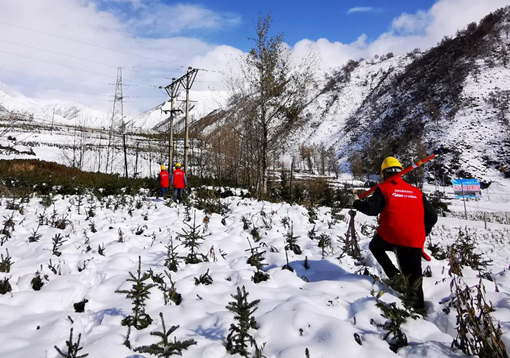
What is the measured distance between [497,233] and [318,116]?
362ft

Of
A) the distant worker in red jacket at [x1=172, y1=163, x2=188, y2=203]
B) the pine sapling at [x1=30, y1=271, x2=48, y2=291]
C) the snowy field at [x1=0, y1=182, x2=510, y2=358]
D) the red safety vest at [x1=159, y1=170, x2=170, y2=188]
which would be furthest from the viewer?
the red safety vest at [x1=159, y1=170, x2=170, y2=188]

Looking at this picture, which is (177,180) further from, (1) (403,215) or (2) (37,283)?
(1) (403,215)

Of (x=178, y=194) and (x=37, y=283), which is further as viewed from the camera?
(x=178, y=194)

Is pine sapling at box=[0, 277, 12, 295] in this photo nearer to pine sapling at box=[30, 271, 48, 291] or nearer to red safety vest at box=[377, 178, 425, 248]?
pine sapling at box=[30, 271, 48, 291]

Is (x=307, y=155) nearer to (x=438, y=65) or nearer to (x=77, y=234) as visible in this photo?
(x=438, y=65)

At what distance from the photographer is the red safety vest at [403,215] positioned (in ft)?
10.2

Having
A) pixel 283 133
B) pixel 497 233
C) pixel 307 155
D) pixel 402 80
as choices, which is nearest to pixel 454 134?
pixel 307 155

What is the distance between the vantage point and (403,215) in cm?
315

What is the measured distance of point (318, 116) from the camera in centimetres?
11712

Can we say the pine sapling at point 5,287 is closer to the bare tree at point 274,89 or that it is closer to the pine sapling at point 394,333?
the pine sapling at point 394,333

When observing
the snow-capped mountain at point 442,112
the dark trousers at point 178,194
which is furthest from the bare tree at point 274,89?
the snow-capped mountain at point 442,112

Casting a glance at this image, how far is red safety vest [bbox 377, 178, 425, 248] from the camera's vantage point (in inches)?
123

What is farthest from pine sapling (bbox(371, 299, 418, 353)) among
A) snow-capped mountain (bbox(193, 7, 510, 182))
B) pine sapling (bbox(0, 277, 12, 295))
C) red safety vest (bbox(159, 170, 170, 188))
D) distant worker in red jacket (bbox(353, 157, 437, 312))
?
snow-capped mountain (bbox(193, 7, 510, 182))

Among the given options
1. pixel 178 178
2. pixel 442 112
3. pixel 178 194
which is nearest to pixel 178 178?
pixel 178 178
